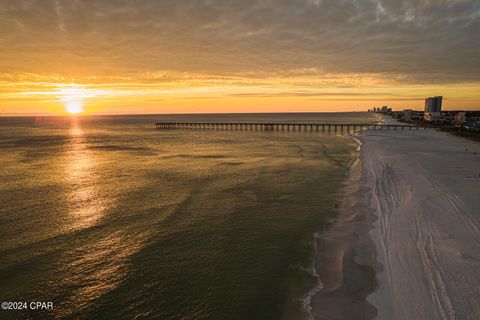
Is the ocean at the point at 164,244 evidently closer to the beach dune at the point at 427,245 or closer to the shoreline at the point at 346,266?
the shoreline at the point at 346,266

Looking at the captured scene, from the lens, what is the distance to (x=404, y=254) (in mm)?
11031

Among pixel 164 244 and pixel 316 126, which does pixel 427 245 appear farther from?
pixel 316 126

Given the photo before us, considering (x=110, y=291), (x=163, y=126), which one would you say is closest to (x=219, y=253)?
(x=110, y=291)

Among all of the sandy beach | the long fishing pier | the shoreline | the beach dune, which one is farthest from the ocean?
the long fishing pier

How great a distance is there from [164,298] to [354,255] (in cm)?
725

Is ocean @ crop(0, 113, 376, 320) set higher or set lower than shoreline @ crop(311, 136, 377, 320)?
lower

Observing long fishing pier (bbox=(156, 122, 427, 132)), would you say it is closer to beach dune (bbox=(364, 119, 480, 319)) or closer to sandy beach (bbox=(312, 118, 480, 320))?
beach dune (bbox=(364, 119, 480, 319))

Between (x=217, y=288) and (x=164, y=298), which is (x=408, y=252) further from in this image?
(x=164, y=298)

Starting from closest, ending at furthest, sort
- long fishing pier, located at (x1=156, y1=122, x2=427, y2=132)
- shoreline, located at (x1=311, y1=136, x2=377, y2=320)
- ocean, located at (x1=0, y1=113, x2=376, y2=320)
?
shoreline, located at (x1=311, y1=136, x2=377, y2=320), ocean, located at (x1=0, y1=113, x2=376, y2=320), long fishing pier, located at (x1=156, y1=122, x2=427, y2=132)

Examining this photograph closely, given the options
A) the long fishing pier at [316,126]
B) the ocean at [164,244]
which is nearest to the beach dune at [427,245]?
the ocean at [164,244]

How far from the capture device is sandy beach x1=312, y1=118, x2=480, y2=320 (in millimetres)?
8320

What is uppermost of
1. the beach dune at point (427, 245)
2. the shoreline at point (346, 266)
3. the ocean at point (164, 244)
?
the beach dune at point (427, 245)

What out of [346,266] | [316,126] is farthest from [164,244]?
[316,126]

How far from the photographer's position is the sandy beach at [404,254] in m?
8.32
